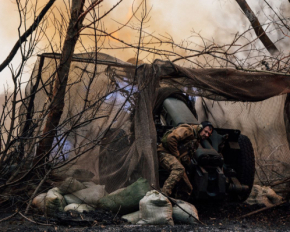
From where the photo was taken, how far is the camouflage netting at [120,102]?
16.2 feet

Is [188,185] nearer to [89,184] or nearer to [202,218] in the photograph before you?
[202,218]

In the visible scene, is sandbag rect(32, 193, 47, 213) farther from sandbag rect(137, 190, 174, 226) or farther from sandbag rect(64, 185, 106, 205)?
sandbag rect(137, 190, 174, 226)

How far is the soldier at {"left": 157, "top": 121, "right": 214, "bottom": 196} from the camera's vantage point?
16.6 feet

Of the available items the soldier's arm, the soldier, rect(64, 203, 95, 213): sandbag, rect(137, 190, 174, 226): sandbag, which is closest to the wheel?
the soldier

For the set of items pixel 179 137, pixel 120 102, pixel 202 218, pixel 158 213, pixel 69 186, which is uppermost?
pixel 120 102

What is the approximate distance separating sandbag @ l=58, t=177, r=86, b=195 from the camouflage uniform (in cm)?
118

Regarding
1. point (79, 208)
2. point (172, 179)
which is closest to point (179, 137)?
point (172, 179)

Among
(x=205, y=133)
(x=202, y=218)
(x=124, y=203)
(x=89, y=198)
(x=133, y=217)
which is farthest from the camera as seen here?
(x=205, y=133)

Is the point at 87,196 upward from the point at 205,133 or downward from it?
downward

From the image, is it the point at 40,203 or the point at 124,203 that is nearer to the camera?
the point at 124,203

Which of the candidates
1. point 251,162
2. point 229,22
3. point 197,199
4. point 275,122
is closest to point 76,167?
point 197,199

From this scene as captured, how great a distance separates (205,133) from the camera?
539 cm

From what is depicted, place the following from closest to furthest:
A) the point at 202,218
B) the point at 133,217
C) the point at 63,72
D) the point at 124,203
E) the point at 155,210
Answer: the point at 155,210 < the point at 133,217 < the point at 124,203 < the point at 202,218 < the point at 63,72

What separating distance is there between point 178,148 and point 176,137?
0.94 feet
